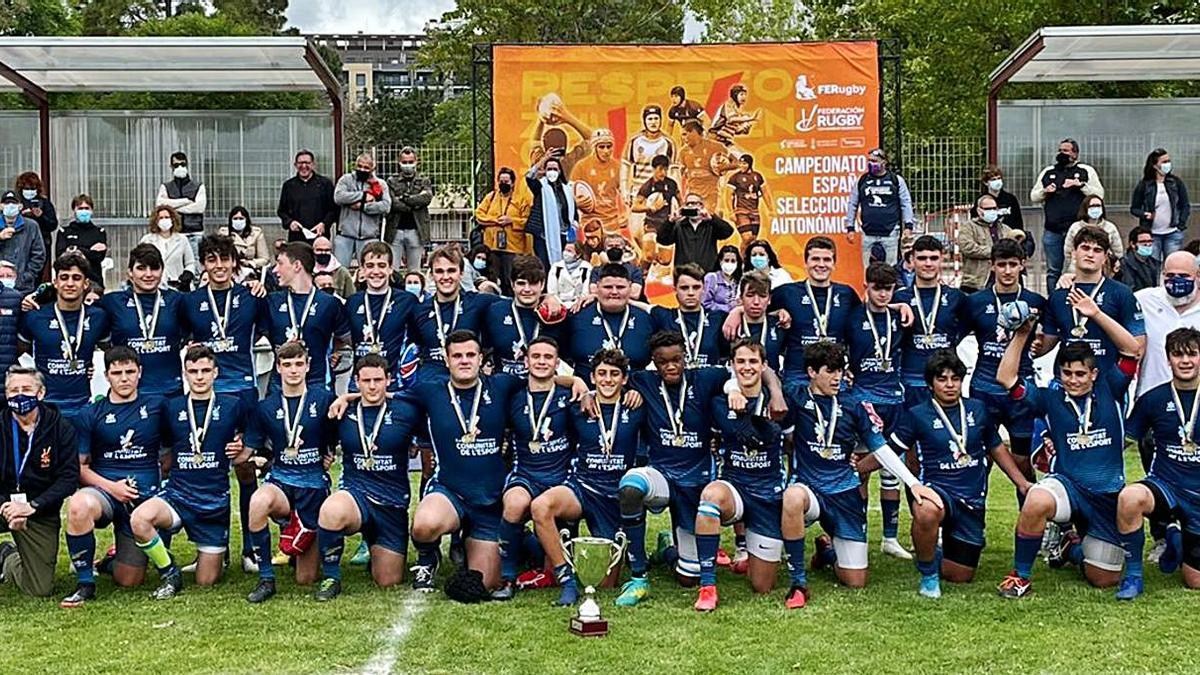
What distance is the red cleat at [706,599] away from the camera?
705 centimetres

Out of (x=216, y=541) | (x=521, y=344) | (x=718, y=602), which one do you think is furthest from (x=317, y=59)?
(x=718, y=602)

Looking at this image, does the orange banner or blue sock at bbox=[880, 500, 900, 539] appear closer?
blue sock at bbox=[880, 500, 900, 539]

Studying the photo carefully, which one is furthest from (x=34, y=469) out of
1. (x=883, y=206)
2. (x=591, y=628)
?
(x=883, y=206)

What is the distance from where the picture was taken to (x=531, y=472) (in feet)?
25.1

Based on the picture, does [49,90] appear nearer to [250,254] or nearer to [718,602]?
[250,254]

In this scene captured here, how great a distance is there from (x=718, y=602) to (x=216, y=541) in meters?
2.70

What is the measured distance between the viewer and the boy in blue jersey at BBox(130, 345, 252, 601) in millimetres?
7672

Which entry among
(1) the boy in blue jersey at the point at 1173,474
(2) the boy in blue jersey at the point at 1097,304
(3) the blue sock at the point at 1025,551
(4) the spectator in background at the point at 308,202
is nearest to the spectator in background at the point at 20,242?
(4) the spectator in background at the point at 308,202

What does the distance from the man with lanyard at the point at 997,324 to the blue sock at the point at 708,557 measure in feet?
6.95

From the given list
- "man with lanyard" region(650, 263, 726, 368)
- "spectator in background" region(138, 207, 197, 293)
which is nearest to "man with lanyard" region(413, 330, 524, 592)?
"man with lanyard" region(650, 263, 726, 368)

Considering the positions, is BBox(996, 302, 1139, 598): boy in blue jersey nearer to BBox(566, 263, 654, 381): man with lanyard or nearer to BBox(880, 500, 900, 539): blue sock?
BBox(880, 500, 900, 539): blue sock

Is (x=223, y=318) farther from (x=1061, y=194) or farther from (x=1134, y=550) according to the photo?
(x=1061, y=194)

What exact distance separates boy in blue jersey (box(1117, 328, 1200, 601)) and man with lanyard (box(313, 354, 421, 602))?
3684 mm

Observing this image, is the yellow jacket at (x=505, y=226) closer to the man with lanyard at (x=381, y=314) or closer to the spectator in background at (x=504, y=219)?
the spectator in background at (x=504, y=219)
